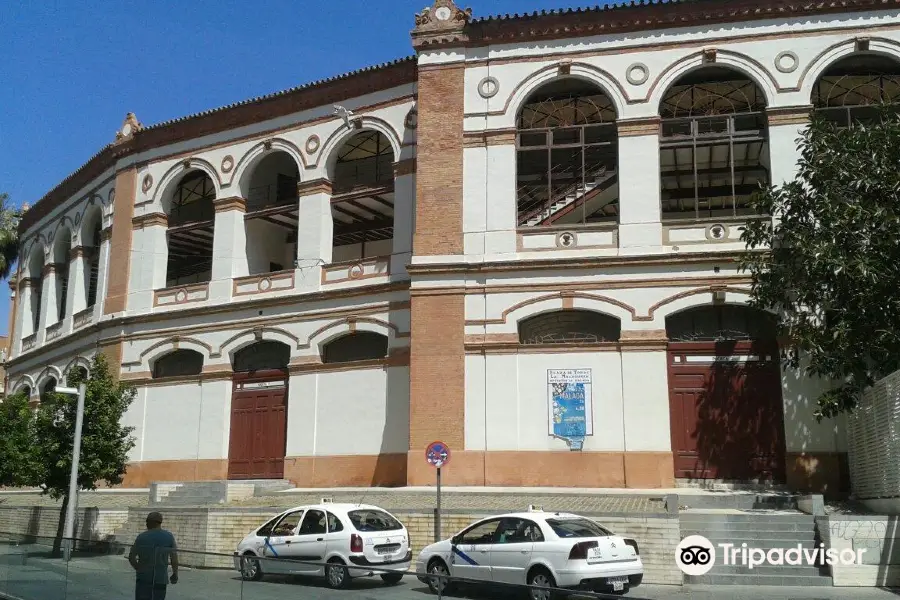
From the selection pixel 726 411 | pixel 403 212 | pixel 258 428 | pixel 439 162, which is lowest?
pixel 258 428

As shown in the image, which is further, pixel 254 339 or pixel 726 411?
pixel 254 339

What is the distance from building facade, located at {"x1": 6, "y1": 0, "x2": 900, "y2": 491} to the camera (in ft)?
74.2

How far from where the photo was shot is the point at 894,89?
88.5 feet

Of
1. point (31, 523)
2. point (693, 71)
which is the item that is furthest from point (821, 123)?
point (31, 523)

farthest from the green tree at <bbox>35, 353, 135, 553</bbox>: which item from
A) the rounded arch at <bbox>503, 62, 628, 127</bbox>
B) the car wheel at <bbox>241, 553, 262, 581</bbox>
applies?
the car wheel at <bbox>241, 553, 262, 581</bbox>

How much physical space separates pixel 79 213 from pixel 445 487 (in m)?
21.4

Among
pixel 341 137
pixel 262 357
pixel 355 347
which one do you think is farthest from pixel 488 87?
pixel 262 357

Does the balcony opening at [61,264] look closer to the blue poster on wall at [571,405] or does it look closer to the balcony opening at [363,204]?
the balcony opening at [363,204]

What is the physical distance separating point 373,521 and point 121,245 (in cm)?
1960

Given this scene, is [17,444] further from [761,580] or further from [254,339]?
[761,580]

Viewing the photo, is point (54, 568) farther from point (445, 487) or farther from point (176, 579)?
point (445, 487)

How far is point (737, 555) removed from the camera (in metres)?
16.8

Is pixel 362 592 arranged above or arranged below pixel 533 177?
below

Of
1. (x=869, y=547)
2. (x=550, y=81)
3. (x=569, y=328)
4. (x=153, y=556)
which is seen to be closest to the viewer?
(x=153, y=556)
